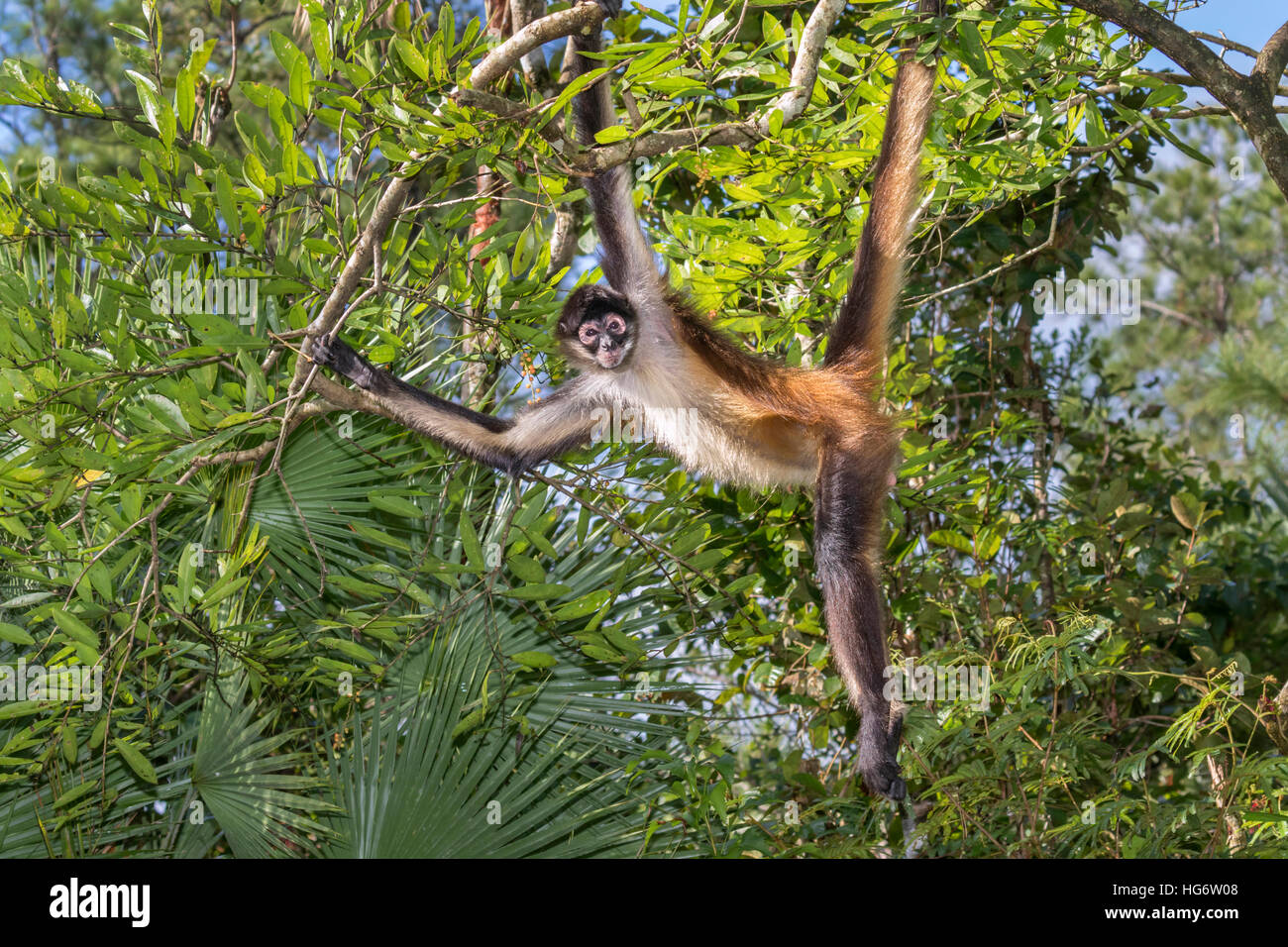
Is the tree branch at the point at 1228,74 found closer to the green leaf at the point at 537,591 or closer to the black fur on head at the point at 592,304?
the black fur on head at the point at 592,304

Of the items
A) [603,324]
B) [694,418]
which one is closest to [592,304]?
[603,324]

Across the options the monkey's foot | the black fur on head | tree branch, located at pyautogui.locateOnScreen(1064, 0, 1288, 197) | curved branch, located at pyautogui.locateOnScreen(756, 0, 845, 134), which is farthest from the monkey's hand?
tree branch, located at pyautogui.locateOnScreen(1064, 0, 1288, 197)

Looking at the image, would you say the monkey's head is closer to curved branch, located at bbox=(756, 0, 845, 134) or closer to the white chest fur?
the white chest fur

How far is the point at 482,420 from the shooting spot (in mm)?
3420

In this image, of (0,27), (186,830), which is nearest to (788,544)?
(186,830)

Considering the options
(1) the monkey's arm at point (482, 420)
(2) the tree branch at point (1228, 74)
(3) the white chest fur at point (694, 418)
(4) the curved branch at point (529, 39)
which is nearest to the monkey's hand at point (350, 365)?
(1) the monkey's arm at point (482, 420)

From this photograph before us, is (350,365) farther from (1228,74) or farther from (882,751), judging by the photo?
(1228,74)

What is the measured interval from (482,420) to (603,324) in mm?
495
